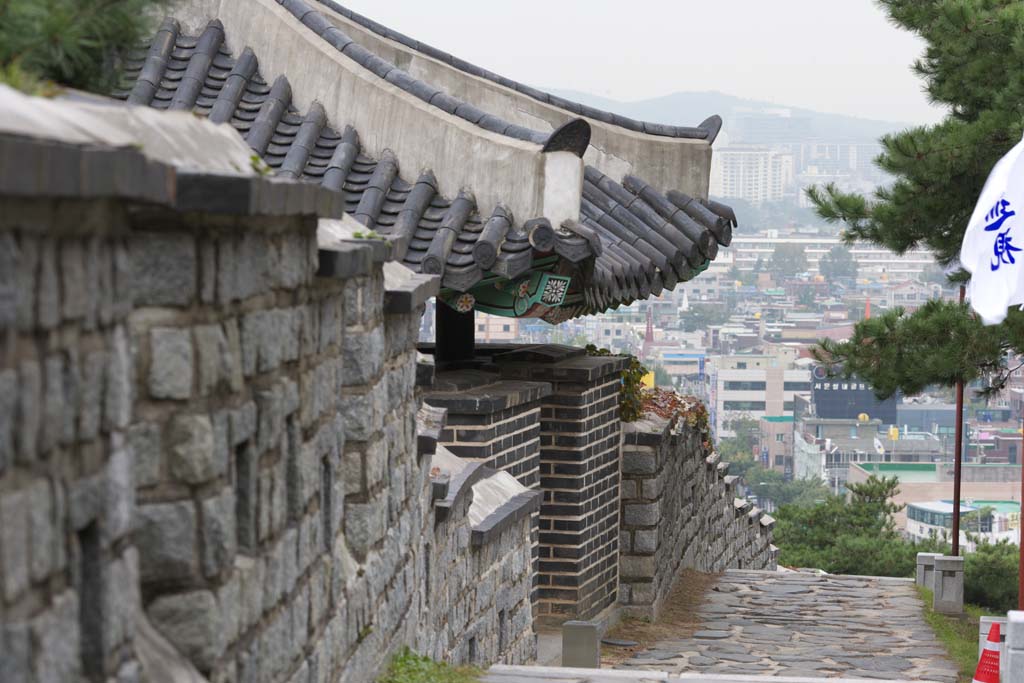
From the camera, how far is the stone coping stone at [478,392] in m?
10.9

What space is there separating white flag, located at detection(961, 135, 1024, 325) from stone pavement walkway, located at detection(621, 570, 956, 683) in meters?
2.73

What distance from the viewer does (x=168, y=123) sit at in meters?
3.57

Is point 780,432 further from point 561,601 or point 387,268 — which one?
point 387,268

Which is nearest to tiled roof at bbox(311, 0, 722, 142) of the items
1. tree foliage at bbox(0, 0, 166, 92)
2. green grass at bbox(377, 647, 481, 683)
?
green grass at bbox(377, 647, 481, 683)

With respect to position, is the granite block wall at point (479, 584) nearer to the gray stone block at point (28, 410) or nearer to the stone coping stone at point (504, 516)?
the stone coping stone at point (504, 516)

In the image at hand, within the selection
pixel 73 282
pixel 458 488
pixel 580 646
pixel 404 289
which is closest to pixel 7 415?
pixel 73 282

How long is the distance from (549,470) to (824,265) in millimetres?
142309

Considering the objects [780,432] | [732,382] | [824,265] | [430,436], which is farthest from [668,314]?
[430,436]

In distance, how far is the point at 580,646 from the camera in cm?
1003

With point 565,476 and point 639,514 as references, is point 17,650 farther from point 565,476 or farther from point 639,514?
point 639,514

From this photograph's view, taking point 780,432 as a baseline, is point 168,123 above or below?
above

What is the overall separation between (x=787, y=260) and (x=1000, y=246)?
465ft

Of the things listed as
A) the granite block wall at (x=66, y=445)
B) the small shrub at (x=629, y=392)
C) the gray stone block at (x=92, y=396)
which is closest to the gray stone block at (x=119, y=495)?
the granite block wall at (x=66, y=445)

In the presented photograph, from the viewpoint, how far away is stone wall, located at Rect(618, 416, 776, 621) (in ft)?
46.4
